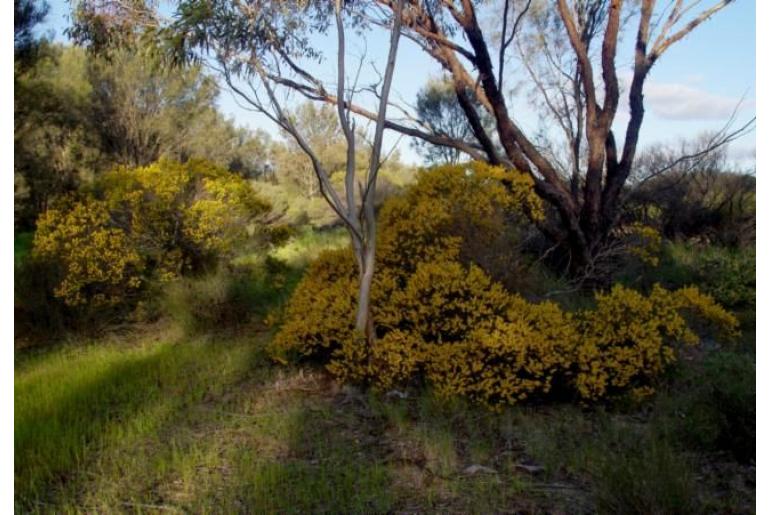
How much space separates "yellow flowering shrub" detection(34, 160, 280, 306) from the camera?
7500 millimetres

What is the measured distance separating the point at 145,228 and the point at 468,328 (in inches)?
187

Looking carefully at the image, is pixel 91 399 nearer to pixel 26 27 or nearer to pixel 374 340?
pixel 374 340

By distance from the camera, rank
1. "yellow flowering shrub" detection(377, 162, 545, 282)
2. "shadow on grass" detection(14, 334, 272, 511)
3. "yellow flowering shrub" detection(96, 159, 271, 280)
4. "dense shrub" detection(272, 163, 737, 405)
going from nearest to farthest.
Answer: "shadow on grass" detection(14, 334, 272, 511), "dense shrub" detection(272, 163, 737, 405), "yellow flowering shrub" detection(377, 162, 545, 282), "yellow flowering shrub" detection(96, 159, 271, 280)

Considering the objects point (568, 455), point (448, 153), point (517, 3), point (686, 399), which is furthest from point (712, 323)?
point (448, 153)

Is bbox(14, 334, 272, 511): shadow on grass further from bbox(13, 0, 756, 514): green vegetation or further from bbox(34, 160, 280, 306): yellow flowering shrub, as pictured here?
bbox(34, 160, 280, 306): yellow flowering shrub

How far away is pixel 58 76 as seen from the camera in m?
22.8

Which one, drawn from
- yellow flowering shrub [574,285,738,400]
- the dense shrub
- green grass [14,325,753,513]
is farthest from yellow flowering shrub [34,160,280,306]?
yellow flowering shrub [574,285,738,400]

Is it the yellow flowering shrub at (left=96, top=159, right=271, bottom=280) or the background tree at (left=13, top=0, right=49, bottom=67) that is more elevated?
the background tree at (left=13, top=0, right=49, bottom=67)

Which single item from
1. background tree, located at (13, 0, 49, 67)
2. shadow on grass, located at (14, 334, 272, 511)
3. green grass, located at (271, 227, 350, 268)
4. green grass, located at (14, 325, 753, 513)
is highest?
background tree, located at (13, 0, 49, 67)

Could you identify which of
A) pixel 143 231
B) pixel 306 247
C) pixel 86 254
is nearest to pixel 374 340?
pixel 86 254

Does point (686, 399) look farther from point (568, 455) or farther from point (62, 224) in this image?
point (62, 224)

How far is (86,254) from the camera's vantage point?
7426mm

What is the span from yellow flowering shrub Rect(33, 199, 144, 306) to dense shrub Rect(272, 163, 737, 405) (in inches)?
105

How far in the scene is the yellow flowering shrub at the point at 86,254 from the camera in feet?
24.1
